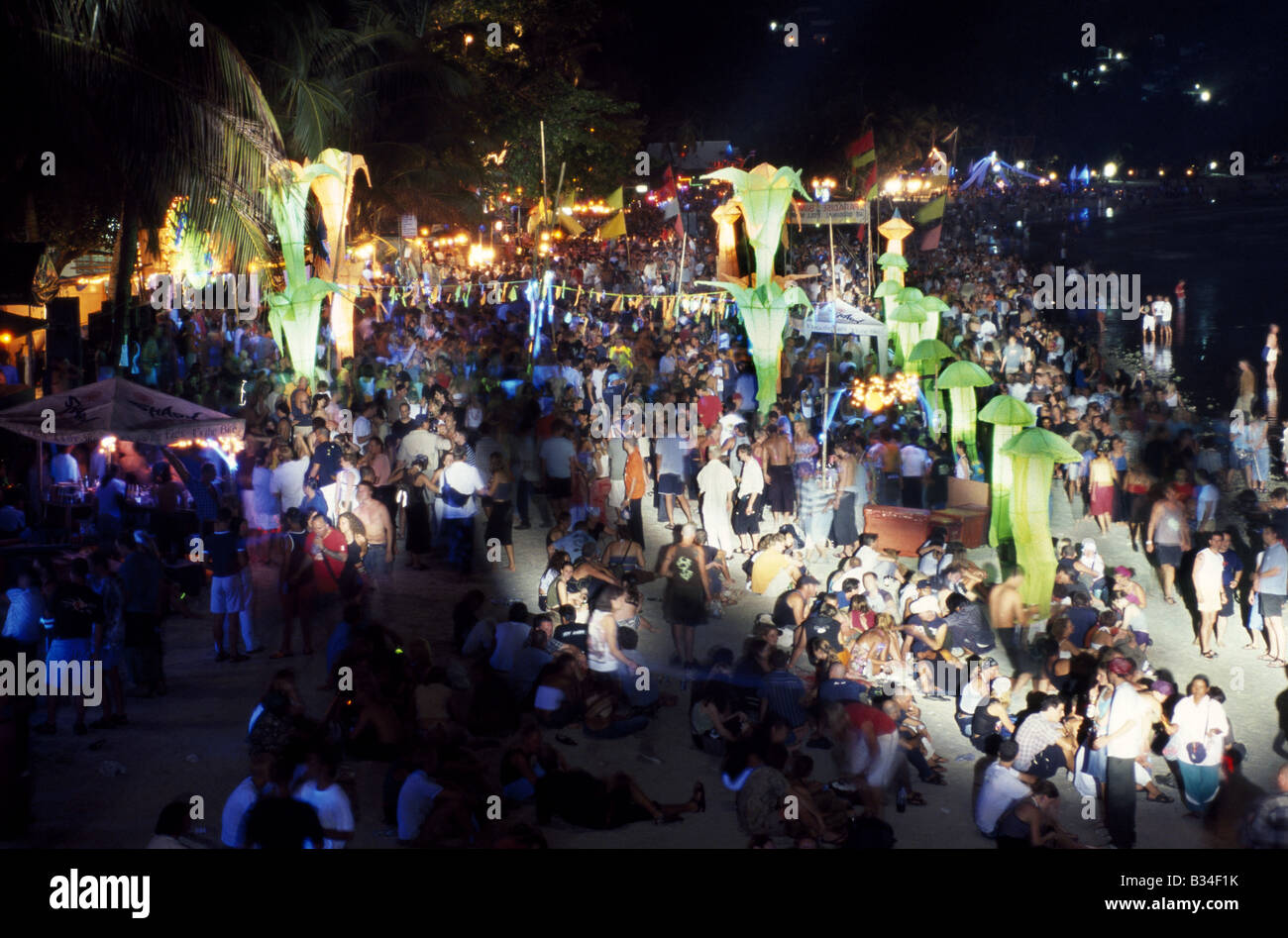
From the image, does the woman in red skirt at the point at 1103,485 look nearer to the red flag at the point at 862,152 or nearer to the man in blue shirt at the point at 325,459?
the man in blue shirt at the point at 325,459

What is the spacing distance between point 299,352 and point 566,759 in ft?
35.9

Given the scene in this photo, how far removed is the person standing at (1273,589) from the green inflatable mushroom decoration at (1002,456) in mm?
2488

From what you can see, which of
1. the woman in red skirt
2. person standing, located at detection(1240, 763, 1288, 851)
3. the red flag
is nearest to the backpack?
person standing, located at detection(1240, 763, 1288, 851)

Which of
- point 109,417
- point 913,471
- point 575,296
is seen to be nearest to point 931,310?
point 913,471

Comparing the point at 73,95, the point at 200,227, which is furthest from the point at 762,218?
the point at 73,95

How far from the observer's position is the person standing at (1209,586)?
11.4m

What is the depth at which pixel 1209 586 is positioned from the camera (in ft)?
37.3

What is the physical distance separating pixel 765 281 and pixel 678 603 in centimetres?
1066

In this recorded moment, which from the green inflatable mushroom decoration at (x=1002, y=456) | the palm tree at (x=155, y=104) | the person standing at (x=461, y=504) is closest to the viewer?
the person standing at (x=461, y=504)

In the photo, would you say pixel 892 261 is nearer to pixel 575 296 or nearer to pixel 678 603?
pixel 575 296

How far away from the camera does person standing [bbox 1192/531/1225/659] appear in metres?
11.4

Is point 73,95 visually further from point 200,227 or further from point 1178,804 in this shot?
point 1178,804

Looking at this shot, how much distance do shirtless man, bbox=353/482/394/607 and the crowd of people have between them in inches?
1.4

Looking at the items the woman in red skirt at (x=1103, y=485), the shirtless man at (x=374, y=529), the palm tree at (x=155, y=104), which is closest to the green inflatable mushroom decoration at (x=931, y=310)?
the woman in red skirt at (x=1103, y=485)
